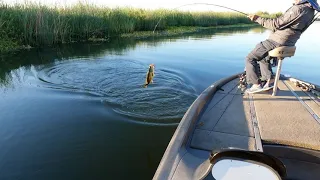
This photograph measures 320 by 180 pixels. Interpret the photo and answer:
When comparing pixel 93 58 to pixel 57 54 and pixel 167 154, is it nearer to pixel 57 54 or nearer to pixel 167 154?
pixel 57 54

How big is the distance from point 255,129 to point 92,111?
320cm

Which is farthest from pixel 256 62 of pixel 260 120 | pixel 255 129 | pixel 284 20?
pixel 255 129

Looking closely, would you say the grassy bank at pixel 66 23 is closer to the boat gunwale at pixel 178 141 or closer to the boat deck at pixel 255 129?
the boat gunwale at pixel 178 141

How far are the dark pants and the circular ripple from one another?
58.5 inches

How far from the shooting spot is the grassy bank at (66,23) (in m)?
10.9

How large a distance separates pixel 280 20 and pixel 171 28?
1894 cm

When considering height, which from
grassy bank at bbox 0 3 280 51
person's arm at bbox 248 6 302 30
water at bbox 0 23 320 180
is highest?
grassy bank at bbox 0 3 280 51

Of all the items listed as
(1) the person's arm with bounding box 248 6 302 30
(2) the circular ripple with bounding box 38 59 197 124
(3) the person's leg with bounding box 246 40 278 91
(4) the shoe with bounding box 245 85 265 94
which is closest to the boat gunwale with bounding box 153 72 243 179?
(4) the shoe with bounding box 245 85 265 94

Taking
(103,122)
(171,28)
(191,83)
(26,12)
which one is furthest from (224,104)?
(171,28)

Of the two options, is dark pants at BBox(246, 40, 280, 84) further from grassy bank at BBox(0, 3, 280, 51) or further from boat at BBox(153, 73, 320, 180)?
grassy bank at BBox(0, 3, 280, 51)

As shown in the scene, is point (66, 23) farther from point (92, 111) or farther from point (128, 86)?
point (92, 111)

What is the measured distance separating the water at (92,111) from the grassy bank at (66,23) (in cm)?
225

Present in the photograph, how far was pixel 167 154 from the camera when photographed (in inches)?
81.7

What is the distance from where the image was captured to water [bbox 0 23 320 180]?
3207mm
